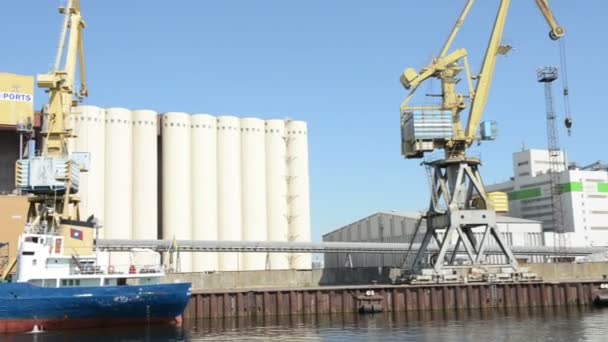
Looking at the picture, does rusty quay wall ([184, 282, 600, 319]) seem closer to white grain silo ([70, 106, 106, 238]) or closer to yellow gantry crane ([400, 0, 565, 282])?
yellow gantry crane ([400, 0, 565, 282])

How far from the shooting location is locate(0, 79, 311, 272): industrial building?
207 ft

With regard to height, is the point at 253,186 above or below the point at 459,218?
above

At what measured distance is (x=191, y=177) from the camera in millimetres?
67562

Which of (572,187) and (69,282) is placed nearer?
(69,282)

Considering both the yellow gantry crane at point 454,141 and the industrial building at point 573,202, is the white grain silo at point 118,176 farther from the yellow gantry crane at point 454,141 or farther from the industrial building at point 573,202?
the industrial building at point 573,202

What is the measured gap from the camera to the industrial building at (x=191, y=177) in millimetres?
63062

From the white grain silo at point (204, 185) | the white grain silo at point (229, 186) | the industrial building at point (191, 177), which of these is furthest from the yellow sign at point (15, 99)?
the white grain silo at point (229, 186)

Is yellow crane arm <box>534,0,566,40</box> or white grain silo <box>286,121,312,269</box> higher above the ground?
yellow crane arm <box>534,0,566,40</box>

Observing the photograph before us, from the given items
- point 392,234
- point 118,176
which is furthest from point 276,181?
point 118,176

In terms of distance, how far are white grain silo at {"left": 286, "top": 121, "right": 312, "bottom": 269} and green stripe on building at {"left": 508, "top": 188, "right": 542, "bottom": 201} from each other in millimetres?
54891

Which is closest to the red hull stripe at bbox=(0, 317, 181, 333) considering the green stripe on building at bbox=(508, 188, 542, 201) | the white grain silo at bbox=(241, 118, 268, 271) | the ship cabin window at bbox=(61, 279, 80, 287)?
the ship cabin window at bbox=(61, 279, 80, 287)

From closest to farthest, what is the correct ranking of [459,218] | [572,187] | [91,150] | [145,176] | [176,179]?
[459,218] → [91,150] → [145,176] → [176,179] → [572,187]

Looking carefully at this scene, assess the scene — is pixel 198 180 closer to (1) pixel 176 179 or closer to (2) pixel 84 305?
(1) pixel 176 179

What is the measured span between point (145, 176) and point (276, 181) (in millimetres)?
14702
